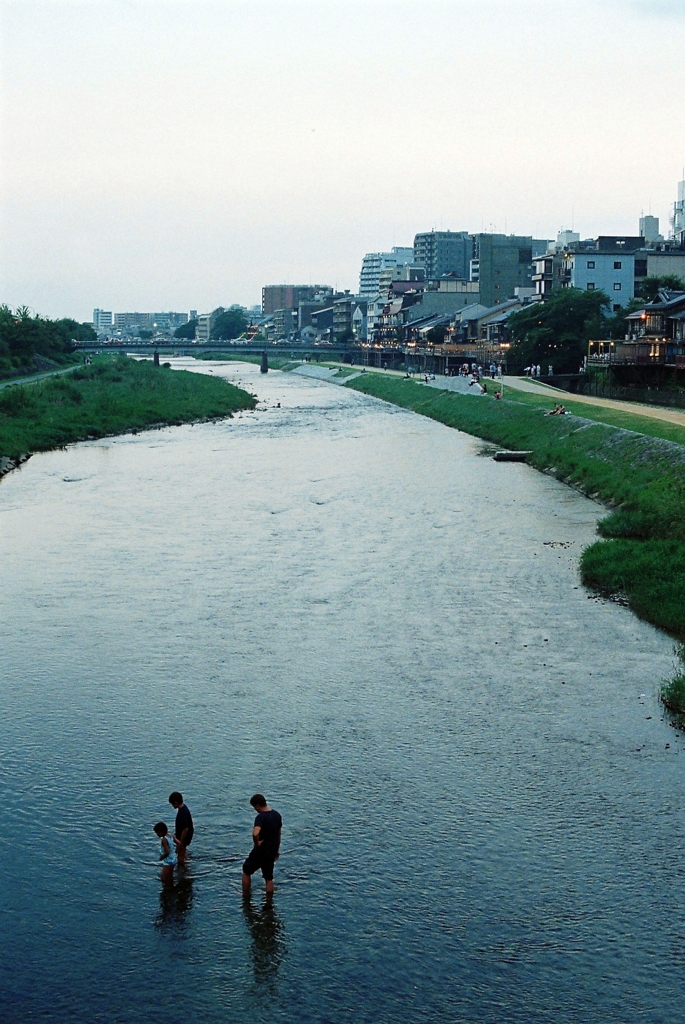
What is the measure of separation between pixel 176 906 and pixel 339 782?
340 cm

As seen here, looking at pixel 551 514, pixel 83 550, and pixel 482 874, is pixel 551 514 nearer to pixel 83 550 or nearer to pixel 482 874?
pixel 83 550

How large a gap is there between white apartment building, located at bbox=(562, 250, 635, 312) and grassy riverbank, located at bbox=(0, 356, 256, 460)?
106ft

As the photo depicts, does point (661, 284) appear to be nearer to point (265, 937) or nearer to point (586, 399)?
point (586, 399)

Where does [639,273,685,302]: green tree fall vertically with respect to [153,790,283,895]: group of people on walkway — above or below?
above

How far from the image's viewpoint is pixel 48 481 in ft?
135

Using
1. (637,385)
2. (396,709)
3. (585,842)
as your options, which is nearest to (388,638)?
(396,709)

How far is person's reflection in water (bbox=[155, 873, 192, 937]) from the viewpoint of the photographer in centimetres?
1078

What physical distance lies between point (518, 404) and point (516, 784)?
48668mm

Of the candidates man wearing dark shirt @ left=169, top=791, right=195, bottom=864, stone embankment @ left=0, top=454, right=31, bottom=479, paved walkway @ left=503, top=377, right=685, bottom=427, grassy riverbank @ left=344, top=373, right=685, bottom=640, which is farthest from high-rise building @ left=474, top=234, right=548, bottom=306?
man wearing dark shirt @ left=169, top=791, right=195, bottom=864

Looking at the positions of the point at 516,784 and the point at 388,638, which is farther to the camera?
the point at 388,638

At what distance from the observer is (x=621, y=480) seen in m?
35.7

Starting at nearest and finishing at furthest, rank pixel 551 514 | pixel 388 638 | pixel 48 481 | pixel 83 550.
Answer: pixel 388 638, pixel 83 550, pixel 551 514, pixel 48 481

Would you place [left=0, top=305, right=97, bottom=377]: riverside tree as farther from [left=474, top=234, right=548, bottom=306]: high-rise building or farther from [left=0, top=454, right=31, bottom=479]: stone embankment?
[left=474, top=234, right=548, bottom=306]: high-rise building

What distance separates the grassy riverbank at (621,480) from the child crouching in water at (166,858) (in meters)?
11.8
